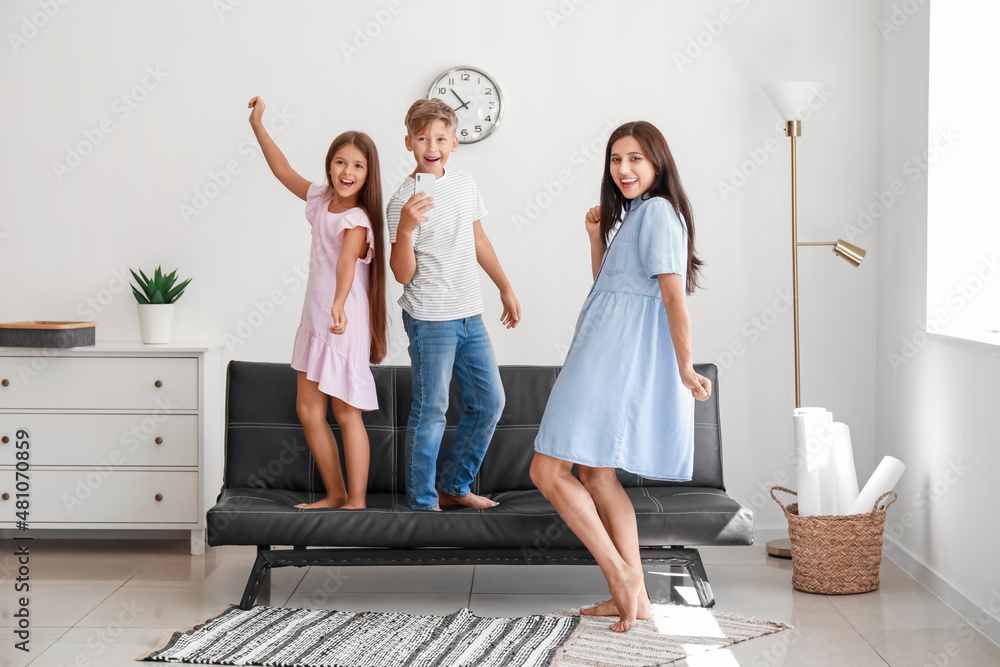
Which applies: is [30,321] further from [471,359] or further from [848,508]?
[848,508]

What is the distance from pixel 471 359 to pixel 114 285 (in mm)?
1960

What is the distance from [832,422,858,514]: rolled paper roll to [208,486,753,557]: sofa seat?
54 centimetres

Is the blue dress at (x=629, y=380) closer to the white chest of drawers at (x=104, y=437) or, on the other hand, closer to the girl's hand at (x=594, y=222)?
the girl's hand at (x=594, y=222)

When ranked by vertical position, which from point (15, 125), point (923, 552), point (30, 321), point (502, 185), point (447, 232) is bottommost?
point (923, 552)

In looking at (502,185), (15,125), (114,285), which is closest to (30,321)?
(114,285)

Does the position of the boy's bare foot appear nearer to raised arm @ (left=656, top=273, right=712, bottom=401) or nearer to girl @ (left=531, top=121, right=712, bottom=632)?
girl @ (left=531, top=121, right=712, bottom=632)

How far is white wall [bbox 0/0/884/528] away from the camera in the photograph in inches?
162

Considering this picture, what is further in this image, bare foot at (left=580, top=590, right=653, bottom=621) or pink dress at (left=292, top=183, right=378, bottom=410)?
pink dress at (left=292, top=183, right=378, bottom=410)

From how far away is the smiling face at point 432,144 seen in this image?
3.02 metres

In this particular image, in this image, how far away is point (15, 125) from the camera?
166 inches

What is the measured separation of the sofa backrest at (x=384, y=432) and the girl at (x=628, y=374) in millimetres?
757

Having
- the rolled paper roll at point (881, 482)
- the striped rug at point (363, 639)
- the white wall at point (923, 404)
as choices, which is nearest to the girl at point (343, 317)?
the striped rug at point (363, 639)

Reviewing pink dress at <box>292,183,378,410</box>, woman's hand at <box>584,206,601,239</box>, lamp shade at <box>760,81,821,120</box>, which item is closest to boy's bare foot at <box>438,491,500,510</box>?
pink dress at <box>292,183,378,410</box>

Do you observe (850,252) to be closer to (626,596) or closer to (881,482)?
(881,482)
